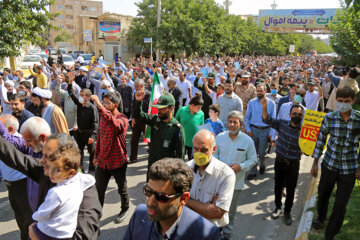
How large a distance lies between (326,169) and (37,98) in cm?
512

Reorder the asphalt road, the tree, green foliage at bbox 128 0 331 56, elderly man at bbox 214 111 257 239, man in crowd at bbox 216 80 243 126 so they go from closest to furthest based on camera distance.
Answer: elderly man at bbox 214 111 257 239
the asphalt road
man in crowd at bbox 216 80 243 126
the tree
green foliage at bbox 128 0 331 56

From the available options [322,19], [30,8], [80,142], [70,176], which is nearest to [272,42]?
[322,19]

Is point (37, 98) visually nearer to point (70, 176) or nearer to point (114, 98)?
point (114, 98)

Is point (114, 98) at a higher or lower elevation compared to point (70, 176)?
higher

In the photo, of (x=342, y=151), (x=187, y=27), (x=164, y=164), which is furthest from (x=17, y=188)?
(x=187, y=27)

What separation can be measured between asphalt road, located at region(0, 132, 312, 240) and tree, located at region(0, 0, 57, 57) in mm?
8406

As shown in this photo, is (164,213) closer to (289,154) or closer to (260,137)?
(289,154)

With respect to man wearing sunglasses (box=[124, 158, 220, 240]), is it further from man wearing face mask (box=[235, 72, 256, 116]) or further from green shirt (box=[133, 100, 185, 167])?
man wearing face mask (box=[235, 72, 256, 116])

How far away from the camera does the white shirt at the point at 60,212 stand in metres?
2.14

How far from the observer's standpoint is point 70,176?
2.34 m

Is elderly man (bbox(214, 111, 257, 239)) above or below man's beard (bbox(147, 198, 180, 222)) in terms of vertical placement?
below

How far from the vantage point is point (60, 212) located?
2168mm

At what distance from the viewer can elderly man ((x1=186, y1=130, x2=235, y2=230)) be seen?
9.12 feet

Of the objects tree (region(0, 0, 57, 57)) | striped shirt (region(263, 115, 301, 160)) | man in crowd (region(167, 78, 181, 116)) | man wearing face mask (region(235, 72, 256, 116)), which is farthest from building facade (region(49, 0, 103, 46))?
striped shirt (region(263, 115, 301, 160))
